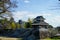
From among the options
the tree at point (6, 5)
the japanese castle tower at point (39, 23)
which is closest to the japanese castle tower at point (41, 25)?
the japanese castle tower at point (39, 23)

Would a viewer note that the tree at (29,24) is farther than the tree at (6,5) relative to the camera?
No

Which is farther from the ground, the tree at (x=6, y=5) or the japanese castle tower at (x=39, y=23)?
the tree at (x=6, y=5)

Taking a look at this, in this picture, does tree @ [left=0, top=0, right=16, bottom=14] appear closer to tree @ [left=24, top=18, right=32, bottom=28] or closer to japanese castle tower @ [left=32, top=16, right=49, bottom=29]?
tree @ [left=24, top=18, right=32, bottom=28]

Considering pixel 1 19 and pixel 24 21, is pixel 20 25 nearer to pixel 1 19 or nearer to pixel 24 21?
pixel 24 21

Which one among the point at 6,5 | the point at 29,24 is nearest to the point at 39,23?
the point at 29,24

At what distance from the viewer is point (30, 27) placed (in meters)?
5.67

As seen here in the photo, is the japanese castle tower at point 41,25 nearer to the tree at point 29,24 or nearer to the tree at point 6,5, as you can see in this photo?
the tree at point 29,24

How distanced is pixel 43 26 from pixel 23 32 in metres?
0.73

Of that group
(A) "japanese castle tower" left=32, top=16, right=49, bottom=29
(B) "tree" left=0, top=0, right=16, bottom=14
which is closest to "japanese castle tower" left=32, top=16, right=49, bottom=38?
(A) "japanese castle tower" left=32, top=16, right=49, bottom=29

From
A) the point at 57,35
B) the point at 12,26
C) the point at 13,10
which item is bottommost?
the point at 57,35

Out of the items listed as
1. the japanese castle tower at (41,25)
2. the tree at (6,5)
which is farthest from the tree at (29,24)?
the tree at (6,5)

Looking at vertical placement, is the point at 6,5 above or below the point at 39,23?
above

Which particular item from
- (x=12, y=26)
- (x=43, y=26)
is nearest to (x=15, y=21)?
(x=12, y=26)

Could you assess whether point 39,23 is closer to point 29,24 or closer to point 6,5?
point 29,24
